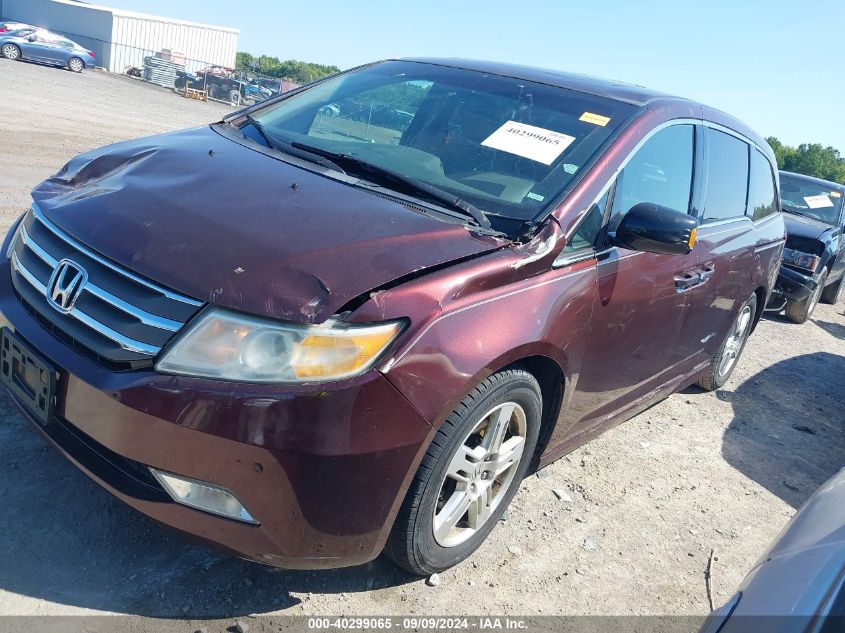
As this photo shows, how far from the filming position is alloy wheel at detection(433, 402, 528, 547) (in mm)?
2529

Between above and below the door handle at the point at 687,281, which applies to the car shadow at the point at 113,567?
below

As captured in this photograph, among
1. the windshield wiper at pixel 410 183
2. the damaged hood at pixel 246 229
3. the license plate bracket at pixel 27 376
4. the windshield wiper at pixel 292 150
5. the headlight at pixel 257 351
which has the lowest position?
the license plate bracket at pixel 27 376

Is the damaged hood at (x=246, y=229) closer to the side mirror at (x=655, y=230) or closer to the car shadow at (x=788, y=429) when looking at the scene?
the side mirror at (x=655, y=230)

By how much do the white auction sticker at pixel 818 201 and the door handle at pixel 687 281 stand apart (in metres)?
7.08

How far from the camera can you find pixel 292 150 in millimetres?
3123

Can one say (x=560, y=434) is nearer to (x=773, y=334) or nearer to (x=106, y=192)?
(x=106, y=192)

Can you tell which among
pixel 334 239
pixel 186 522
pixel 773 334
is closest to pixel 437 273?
pixel 334 239

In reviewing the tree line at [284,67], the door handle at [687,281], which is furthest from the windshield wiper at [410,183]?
the tree line at [284,67]

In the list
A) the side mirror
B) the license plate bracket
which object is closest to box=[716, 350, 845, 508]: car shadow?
the side mirror

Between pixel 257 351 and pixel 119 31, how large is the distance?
46326 mm

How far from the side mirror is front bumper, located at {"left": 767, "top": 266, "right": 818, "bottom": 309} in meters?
6.16

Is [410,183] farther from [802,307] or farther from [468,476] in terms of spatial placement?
[802,307]

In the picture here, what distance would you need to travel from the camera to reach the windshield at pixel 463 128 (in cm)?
289

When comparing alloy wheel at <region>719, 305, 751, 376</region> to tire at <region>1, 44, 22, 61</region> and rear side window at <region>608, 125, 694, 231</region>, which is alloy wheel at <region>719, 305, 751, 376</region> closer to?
rear side window at <region>608, 125, 694, 231</region>
